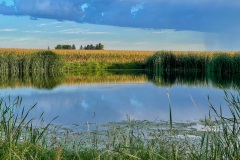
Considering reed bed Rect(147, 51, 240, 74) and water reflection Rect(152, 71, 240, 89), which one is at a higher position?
reed bed Rect(147, 51, 240, 74)

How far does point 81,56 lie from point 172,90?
2431 cm

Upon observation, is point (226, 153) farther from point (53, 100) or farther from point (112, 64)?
point (112, 64)

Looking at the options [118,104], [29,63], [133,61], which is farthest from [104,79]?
[133,61]

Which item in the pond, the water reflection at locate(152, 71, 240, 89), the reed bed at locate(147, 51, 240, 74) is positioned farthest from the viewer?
the reed bed at locate(147, 51, 240, 74)

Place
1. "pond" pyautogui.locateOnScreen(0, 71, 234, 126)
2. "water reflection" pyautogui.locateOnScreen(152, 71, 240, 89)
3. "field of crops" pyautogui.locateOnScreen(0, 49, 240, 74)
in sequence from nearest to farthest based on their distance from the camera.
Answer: "pond" pyautogui.locateOnScreen(0, 71, 234, 126), "water reflection" pyautogui.locateOnScreen(152, 71, 240, 89), "field of crops" pyautogui.locateOnScreen(0, 49, 240, 74)

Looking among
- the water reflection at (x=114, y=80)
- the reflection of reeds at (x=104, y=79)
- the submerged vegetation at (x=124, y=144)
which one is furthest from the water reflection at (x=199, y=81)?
the submerged vegetation at (x=124, y=144)

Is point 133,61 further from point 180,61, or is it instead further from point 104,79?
point 104,79

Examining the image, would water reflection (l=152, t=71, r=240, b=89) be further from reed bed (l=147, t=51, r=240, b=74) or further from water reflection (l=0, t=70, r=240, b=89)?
reed bed (l=147, t=51, r=240, b=74)

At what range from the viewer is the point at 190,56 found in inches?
1350

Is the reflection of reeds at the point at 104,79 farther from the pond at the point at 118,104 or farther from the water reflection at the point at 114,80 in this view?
the pond at the point at 118,104

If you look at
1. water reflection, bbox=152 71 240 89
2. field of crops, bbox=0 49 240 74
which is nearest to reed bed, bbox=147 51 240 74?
field of crops, bbox=0 49 240 74

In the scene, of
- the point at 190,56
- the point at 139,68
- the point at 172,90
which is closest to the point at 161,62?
the point at 190,56

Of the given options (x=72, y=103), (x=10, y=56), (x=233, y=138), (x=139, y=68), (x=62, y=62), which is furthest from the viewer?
(x=139, y=68)

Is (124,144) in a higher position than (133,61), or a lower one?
higher
